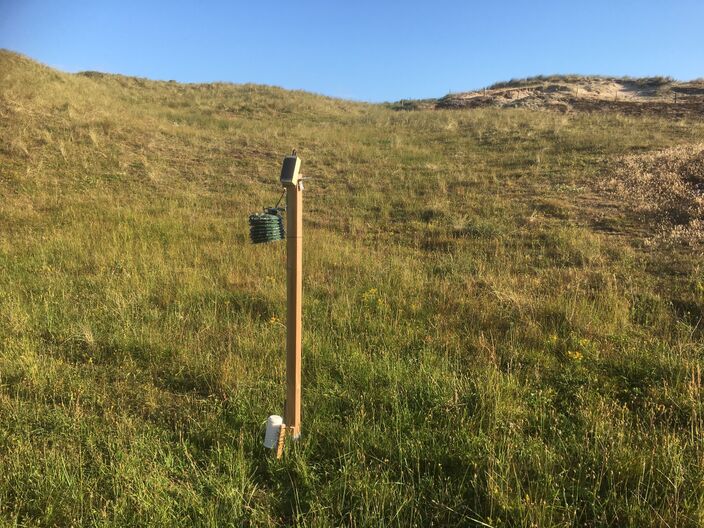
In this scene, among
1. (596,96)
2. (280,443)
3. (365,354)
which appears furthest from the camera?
(596,96)

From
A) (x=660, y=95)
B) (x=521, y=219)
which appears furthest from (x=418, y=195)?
(x=660, y=95)

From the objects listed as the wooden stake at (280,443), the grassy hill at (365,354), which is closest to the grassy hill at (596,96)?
the grassy hill at (365,354)

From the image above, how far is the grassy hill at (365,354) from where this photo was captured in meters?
2.55

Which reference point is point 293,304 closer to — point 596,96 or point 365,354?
point 365,354

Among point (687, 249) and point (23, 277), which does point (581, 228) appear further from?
point (23, 277)

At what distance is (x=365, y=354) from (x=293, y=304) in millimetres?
1465

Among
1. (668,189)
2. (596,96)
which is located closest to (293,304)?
(668,189)

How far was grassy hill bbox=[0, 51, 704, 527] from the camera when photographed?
2.55 meters

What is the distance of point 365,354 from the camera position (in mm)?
4184

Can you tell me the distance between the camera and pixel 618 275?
6387 mm

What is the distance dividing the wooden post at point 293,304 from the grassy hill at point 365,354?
0.77ft

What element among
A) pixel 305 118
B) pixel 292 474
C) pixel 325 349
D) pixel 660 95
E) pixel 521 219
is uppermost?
pixel 660 95

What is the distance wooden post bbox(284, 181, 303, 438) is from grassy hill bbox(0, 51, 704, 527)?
235mm

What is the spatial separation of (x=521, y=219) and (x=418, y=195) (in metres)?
3.18
